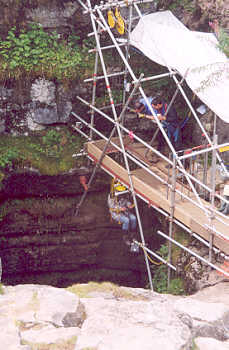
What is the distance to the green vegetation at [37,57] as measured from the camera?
11195 millimetres

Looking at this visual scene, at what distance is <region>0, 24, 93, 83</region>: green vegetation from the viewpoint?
11195 mm

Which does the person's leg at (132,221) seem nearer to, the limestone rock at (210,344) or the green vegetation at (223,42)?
the green vegetation at (223,42)

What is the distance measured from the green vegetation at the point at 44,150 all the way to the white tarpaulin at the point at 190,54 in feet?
9.64

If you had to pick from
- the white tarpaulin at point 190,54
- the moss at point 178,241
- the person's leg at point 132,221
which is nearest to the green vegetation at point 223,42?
the white tarpaulin at point 190,54

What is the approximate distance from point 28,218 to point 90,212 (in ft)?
5.07

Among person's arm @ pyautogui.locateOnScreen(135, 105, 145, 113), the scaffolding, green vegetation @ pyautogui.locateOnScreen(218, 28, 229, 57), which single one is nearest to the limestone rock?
the scaffolding

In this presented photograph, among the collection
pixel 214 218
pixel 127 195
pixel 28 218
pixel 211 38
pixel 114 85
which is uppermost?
pixel 211 38

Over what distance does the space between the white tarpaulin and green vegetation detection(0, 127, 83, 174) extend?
294 cm

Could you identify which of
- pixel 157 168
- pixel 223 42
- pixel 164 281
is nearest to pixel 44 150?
pixel 157 168

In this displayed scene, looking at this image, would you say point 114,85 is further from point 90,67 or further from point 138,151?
point 138,151

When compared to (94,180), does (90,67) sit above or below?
above

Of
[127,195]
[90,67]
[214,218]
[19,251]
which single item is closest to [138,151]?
[127,195]

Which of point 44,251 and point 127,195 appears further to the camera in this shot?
point 44,251

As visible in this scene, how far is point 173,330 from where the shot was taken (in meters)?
5.73
